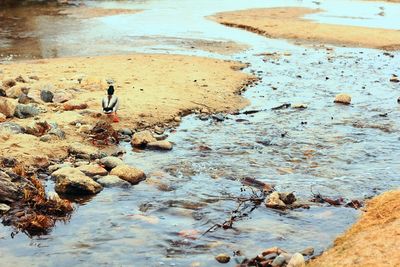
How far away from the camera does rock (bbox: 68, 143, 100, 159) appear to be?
10961mm

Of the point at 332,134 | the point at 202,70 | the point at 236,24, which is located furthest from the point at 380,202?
the point at 236,24

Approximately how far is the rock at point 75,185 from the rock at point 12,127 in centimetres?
276

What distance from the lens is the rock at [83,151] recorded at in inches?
432

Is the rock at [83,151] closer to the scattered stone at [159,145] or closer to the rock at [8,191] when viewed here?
the scattered stone at [159,145]

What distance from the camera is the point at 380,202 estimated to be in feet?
28.1

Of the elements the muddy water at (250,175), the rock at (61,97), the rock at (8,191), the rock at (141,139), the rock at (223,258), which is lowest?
the muddy water at (250,175)

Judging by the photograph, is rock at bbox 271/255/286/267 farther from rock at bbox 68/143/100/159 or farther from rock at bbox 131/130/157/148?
rock at bbox 131/130/157/148

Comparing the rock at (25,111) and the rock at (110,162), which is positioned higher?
the rock at (25,111)

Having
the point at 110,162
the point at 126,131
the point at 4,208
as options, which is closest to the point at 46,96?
the point at 126,131

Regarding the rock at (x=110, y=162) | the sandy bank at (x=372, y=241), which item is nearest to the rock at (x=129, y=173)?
the rock at (x=110, y=162)

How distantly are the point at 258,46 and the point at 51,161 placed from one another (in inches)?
739

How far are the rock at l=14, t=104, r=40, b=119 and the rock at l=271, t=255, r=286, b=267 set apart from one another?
821cm

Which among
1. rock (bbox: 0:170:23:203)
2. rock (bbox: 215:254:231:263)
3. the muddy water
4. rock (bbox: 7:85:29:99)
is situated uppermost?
rock (bbox: 7:85:29:99)

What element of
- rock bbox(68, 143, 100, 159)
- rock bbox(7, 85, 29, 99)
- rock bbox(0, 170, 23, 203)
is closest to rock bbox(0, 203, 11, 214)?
rock bbox(0, 170, 23, 203)
